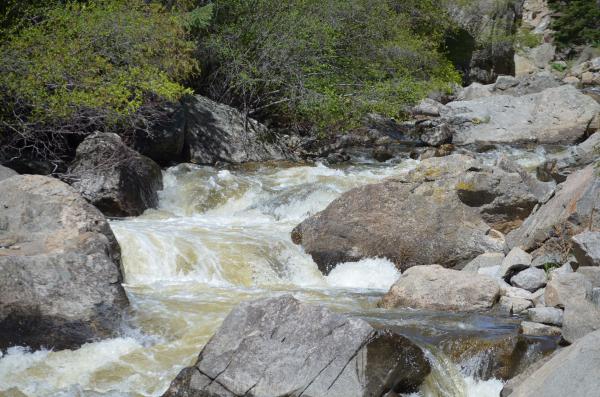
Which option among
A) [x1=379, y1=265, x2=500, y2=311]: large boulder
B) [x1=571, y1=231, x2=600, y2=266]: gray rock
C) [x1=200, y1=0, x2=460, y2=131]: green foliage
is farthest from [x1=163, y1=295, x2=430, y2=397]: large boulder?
[x1=200, y1=0, x2=460, y2=131]: green foliage

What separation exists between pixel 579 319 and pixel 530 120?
45.7ft

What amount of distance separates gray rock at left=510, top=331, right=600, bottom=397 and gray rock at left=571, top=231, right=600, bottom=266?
8.30 feet

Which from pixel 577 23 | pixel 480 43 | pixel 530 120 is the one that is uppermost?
pixel 530 120

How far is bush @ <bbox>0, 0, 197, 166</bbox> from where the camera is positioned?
12031 millimetres

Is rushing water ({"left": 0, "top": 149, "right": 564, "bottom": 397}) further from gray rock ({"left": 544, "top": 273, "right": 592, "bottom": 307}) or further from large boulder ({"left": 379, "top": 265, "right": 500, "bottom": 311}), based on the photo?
gray rock ({"left": 544, "top": 273, "right": 592, "bottom": 307})

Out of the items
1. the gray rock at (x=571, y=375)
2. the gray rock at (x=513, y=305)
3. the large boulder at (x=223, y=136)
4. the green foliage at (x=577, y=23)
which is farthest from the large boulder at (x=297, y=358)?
the green foliage at (x=577, y=23)

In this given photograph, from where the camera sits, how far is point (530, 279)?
824 cm

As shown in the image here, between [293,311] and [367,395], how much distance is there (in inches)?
34.5

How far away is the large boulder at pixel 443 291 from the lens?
25.5 ft

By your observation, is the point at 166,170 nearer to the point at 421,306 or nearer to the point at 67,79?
the point at 67,79

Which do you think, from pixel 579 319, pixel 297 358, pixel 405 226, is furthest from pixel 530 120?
pixel 297 358

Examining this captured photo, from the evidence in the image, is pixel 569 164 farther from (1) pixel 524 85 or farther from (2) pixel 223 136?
(1) pixel 524 85

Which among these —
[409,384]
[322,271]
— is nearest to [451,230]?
[322,271]

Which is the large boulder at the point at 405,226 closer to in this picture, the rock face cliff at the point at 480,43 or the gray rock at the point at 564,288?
the gray rock at the point at 564,288
